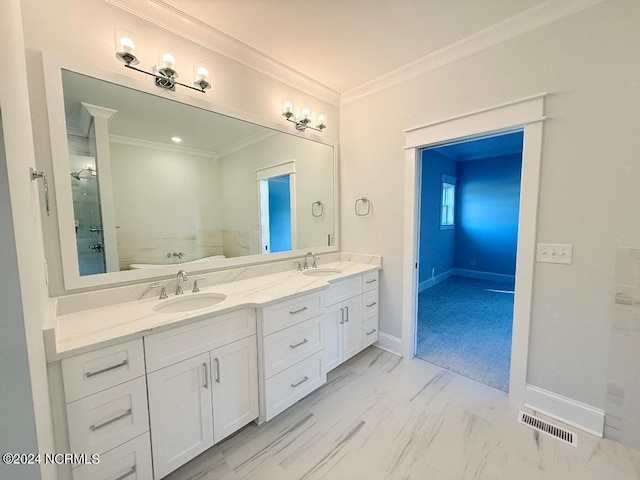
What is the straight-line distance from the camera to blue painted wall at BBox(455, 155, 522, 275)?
195 inches

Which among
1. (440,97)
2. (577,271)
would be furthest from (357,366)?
(440,97)

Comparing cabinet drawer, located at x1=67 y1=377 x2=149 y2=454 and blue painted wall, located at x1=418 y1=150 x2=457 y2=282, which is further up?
blue painted wall, located at x1=418 y1=150 x2=457 y2=282

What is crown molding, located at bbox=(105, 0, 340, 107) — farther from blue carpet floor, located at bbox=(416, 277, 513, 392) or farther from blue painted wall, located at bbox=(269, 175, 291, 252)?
blue carpet floor, located at bbox=(416, 277, 513, 392)

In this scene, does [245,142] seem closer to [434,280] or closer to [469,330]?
[469,330]

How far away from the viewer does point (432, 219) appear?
16.1 feet

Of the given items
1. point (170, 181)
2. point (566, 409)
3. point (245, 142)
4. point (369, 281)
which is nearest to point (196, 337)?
point (170, 181)

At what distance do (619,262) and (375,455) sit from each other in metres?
1.80

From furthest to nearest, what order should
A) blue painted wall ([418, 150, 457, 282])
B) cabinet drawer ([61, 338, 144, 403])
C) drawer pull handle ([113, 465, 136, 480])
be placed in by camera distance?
blue painted wall ([418, 150, 457, 282]), drawer pull handle ([113, 465, 136, 480]), cabinet drawer ([61, 338, 144, 403])

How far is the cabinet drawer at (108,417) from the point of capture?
1.06 meters

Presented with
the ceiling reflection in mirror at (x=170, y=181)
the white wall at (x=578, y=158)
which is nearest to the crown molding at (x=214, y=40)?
the ceiling reflection in mirror at (x=170, y=181)

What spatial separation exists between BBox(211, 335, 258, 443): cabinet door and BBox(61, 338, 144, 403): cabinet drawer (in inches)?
14.4

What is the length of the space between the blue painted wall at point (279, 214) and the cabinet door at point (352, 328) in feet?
2.63

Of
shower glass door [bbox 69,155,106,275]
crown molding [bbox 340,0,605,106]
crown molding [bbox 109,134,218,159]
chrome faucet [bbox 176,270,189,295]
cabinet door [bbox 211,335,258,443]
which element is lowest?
cabinet door [bbox 211,335,258,443]

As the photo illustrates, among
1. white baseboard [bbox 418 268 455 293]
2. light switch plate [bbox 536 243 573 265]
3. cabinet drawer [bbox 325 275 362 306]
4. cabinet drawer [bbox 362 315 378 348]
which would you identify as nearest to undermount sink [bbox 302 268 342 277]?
cabinet drawer [bbox 325 275 362 306]
